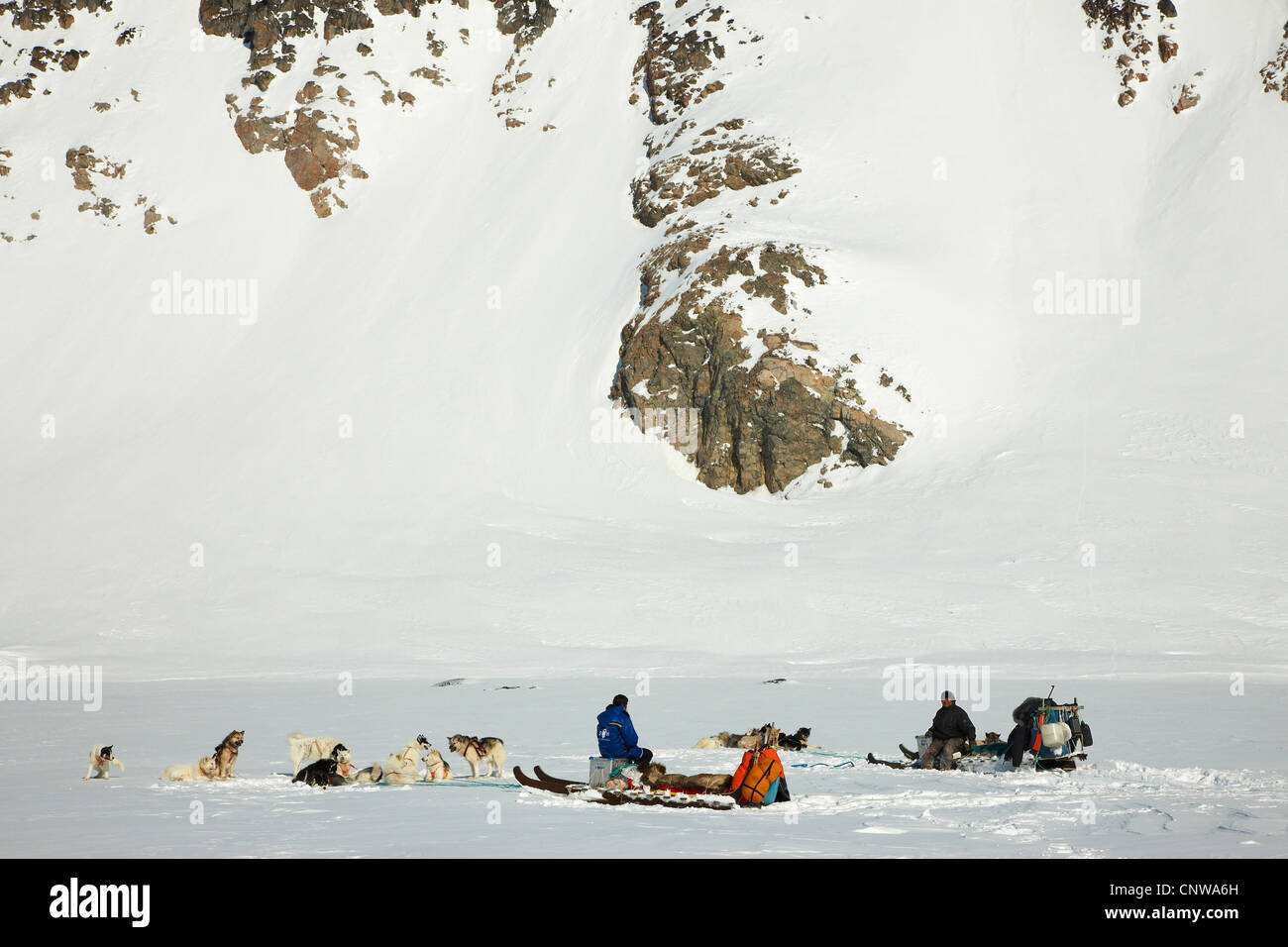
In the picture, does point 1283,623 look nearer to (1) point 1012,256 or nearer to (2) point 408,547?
(2) point 408,547

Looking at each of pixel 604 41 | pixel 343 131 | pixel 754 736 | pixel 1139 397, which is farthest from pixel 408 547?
pixel 604 41

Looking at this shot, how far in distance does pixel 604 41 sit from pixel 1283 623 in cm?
5056

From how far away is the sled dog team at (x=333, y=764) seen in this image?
12.1 m

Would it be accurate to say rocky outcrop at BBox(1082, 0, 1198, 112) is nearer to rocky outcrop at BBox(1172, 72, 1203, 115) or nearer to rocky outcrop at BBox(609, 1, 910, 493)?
rocky outcrop at BBox(1172, 72, 1203, 115)

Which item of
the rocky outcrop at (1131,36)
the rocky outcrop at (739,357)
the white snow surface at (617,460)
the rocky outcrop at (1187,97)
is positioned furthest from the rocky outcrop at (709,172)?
the rocky outcrop at (1187,97)

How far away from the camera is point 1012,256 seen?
49.0m

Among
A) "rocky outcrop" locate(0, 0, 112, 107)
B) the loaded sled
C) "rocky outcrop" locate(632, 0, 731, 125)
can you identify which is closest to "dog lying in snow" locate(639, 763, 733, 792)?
the loaded sled

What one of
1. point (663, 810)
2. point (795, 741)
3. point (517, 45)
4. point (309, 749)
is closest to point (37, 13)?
point (517, 45)

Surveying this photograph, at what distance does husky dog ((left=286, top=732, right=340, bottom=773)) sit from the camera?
1296 cm

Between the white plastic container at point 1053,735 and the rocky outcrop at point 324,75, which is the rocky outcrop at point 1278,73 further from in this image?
the white plastic container at point 1053,735

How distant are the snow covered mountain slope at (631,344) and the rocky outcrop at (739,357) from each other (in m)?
0.17

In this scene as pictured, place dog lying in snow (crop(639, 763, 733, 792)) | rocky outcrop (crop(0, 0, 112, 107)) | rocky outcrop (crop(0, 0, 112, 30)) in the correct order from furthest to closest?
rocky outcrop (crop(0, 0, 112, 30))
rocky outcrop (crop(0, 0, 112, 107))
dog lying in snow (crop(639, 763, 733, 792))
